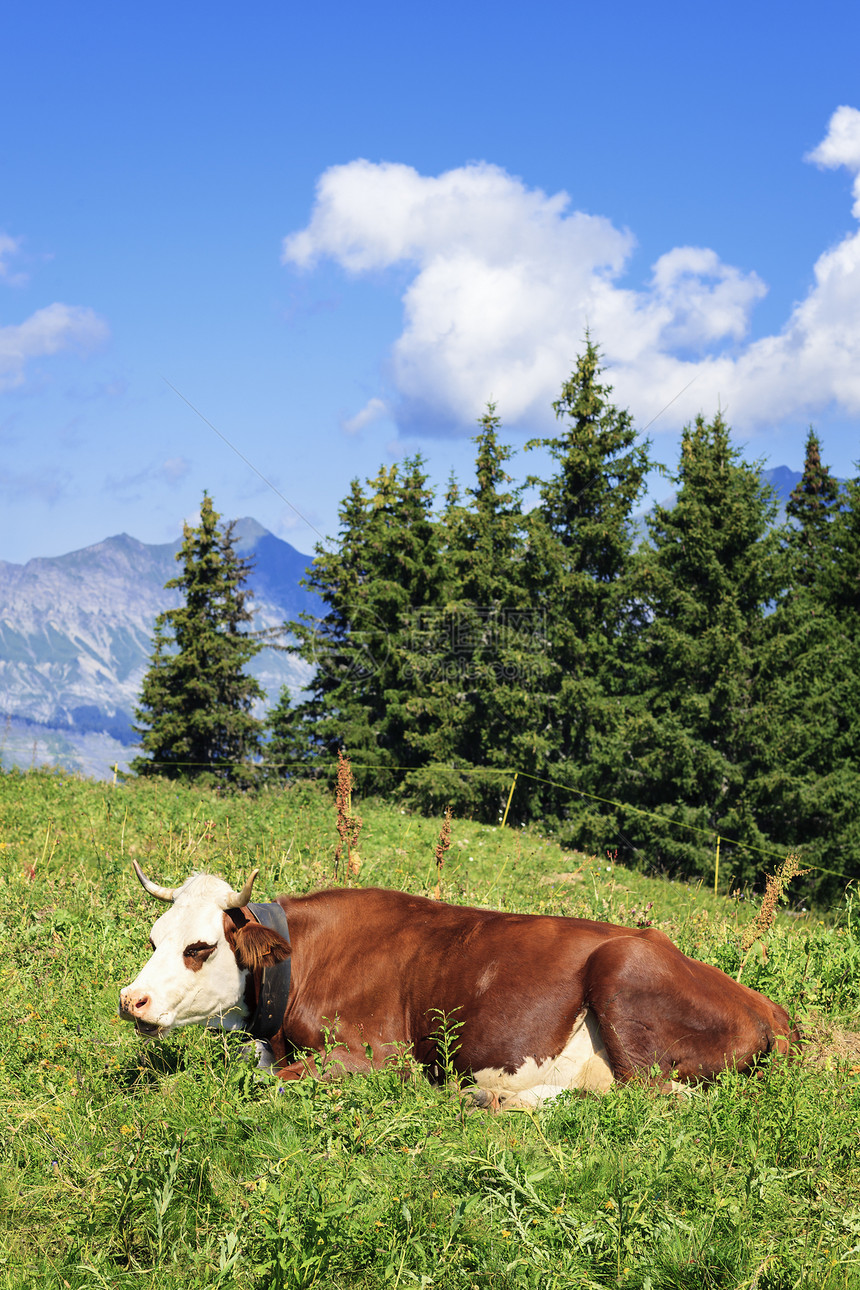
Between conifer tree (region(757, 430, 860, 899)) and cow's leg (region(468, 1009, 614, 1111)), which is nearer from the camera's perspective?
cow's leg (region(468, 1009, 614, 1111))

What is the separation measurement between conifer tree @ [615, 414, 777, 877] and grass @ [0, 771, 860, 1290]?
16.5 meters

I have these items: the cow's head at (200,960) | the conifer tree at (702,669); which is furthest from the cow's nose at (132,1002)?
the conifer tree at (702,669)

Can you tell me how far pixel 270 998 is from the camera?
473 cm

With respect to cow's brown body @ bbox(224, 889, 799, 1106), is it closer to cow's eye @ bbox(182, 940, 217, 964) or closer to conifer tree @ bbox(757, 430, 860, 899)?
cow's eye @ bbox(182, 940, 217, 964)

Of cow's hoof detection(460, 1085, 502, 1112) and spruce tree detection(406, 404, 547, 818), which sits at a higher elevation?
spruce tree detection(406, 404, 547, 818)

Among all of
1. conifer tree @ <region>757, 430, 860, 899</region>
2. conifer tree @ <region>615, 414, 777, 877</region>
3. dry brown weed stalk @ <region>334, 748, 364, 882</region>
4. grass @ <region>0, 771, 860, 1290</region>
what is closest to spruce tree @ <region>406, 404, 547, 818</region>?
conifer tree @ <region>615, 414, 777, 877</region>

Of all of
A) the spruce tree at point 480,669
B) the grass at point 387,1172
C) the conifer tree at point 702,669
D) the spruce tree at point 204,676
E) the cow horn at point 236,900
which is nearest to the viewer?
the grass at point 387,1172

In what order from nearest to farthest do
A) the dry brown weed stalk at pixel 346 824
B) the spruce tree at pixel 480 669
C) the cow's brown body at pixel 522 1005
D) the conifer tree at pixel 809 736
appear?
the cow's brown body at pixel 522 1005 < the dry brown weed stalk at pixel 346 824 < the conifer tree at pixel 809 736 < the spruce tree at pixel 480 669

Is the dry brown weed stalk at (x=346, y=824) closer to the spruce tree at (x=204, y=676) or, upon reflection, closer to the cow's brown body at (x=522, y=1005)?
the cow's brown body at (x=522, y=1005)

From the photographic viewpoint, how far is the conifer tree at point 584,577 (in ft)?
79.9

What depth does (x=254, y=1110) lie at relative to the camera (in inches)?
148

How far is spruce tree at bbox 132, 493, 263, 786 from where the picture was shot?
31375 millimetres

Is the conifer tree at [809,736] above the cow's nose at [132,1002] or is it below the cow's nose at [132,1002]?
above

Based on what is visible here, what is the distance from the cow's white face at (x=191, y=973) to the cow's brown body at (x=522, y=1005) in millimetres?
A: 114
